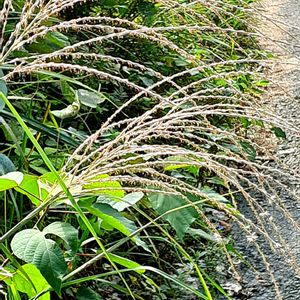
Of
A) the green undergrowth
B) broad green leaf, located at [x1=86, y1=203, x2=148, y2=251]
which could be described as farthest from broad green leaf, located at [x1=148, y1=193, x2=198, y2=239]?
broad green leaf, located at [x1=86, y1=203, x2=148, y2=251]

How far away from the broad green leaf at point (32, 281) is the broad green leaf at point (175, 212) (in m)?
0.29

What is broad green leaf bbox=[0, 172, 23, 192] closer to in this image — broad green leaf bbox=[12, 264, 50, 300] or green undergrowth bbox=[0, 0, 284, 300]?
green undergrowth bbox=[0, 0, 284, 300]

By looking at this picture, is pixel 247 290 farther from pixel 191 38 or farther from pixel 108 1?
pixel 191 38

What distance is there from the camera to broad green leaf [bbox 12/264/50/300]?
1112mm

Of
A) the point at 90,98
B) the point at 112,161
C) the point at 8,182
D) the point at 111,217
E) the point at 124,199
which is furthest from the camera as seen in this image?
the point at 90,98

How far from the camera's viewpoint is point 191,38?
324 centimetres

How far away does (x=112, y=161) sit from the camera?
160 cm

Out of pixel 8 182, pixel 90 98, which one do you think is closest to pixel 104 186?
pixel 8 182

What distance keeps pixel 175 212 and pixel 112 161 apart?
303mm

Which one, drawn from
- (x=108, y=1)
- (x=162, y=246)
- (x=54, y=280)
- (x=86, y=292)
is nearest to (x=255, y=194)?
(x=162, y=246)

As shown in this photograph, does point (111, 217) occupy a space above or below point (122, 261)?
above

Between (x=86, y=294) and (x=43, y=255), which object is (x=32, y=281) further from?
(x=86, y=294)

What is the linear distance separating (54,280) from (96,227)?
1.01ft

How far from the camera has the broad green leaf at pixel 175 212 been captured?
4.34 ft
